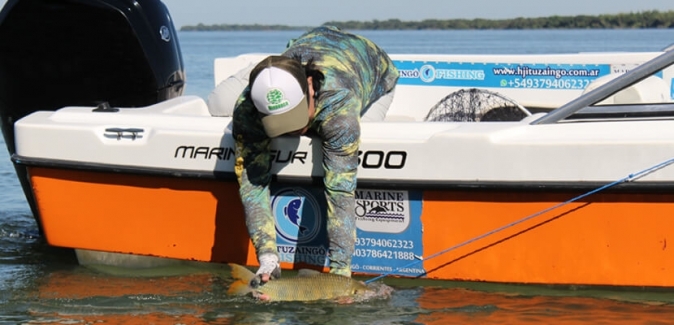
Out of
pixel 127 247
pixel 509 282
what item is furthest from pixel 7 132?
pixel 509 282

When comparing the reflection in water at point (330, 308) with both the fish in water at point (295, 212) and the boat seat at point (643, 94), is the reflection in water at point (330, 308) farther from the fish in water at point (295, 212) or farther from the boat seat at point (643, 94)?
the boat seat at point (643, 94)

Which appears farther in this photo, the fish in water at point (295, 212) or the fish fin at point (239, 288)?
the fish in water at point (295, 212)

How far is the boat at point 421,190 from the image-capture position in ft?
15.1

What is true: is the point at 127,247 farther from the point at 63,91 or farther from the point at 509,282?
the point at 509,282

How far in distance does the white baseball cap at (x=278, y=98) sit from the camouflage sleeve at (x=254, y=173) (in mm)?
271

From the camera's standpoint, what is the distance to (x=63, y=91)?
20.1ft

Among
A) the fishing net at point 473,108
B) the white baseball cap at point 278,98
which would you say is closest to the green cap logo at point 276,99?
the white baseball cap at point 278,98

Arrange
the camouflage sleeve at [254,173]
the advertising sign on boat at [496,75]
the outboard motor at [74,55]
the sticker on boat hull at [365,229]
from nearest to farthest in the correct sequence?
the camouflage sleeve at [254,173] < the sticker on boat hull at [365,229] < the outboard motor at [74,55] < the advertising sign on boat at [496,75]

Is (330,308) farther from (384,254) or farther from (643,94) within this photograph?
(643,94)

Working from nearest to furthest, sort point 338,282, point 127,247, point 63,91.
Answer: point 338,282
point 127,247
point 63,91

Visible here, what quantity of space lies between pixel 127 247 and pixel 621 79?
2.76 m

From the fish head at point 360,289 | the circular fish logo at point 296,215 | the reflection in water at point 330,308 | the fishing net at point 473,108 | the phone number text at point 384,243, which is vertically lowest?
the reflection in water at point 330,308

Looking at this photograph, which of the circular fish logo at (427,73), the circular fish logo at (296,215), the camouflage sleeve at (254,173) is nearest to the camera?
the camouflage sleeve at (254,173)

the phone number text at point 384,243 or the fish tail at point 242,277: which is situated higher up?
the phone number text at point 384,243
